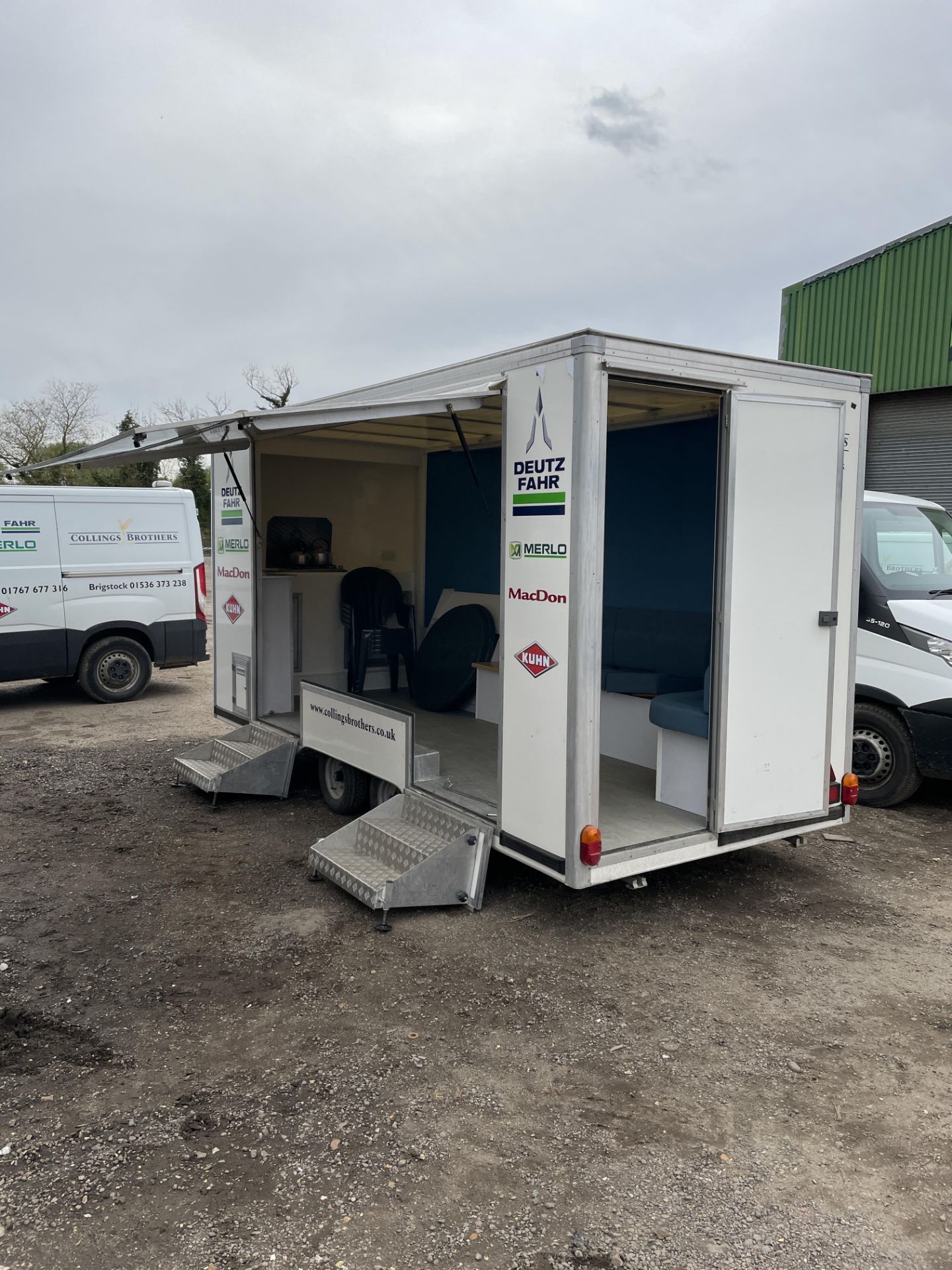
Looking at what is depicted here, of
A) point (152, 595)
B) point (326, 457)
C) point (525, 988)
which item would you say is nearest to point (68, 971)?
point (525, 988)

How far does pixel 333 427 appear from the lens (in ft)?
18.4

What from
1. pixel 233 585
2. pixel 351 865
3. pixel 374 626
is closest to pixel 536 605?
pixel 351 865

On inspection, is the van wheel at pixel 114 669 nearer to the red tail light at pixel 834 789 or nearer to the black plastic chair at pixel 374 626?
the black plastic chair at pixel 374 626

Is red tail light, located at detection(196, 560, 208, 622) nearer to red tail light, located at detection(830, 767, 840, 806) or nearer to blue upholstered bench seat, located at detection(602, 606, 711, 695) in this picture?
blue upholstered bench seat, located at detection(602, 606, 711, 695)

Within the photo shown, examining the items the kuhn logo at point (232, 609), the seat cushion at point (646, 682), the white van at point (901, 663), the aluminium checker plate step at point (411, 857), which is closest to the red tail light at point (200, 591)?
the kuhn logo at point (232, 609)

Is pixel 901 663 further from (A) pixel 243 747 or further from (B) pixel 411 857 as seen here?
(A) pixel 243 747

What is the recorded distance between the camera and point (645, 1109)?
3.02 m

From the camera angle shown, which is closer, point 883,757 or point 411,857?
point 411,857

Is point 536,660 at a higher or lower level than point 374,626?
Answer: higher

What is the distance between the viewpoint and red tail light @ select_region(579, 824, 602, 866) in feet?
12.8

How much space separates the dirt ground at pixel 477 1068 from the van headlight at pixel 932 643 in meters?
1.30

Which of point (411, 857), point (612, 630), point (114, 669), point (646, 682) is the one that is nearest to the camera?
point (411, 857)

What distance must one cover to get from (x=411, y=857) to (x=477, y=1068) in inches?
54.4

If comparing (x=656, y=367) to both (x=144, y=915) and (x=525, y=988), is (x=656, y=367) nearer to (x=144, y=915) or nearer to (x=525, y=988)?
(x=525, y=988)
